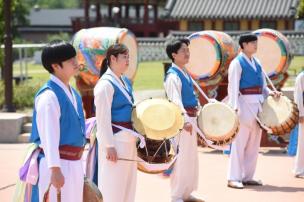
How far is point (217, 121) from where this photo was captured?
22.9ft

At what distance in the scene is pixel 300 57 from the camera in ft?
94.5

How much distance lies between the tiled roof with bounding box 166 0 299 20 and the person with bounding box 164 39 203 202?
2966 centimetres

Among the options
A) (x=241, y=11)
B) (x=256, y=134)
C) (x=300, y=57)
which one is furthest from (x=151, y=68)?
(x=256, y=134)

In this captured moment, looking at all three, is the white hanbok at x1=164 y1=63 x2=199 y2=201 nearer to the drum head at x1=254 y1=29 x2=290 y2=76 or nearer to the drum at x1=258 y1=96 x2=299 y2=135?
the drum at x1=258 y1=96 x2=299 y2=135

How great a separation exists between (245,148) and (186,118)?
5.02ft

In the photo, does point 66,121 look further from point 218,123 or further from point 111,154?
point 218,123

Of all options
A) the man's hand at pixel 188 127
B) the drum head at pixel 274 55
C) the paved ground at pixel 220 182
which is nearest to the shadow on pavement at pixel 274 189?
the paved ground at pixel 220 182

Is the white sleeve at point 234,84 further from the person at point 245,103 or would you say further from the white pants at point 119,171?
the white pants at point 119,171

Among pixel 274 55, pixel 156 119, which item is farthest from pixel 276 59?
pixel 156 119

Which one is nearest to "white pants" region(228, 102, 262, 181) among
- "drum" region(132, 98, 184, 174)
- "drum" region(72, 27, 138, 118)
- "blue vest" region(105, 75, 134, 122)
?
"drum" region(132, 98, 184, 174)

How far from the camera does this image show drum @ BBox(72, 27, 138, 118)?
10484 mm

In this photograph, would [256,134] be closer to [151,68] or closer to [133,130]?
[133,130]

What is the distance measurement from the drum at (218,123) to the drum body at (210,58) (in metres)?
3.79

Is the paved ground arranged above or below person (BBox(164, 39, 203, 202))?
below
